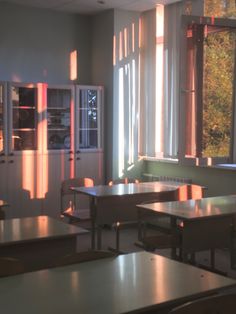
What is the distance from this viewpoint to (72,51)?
7320 millimetres

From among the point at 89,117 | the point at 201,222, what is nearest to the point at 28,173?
the point at 89,117

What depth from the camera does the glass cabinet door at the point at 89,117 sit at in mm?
7004

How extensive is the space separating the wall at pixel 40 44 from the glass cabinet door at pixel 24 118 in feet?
1.36

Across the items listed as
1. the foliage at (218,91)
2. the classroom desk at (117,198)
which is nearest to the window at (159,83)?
the foliage at (218,91)

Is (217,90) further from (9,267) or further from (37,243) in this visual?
(9,267)

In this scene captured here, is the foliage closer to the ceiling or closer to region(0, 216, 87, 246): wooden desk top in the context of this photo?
the ceiling

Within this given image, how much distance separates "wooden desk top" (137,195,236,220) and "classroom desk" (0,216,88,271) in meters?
0.98

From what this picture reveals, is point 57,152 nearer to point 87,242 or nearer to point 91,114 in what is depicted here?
point 91,114

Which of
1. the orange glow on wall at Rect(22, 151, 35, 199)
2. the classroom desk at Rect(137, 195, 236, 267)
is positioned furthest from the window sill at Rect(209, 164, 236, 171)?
the orange glow on wall at Rect(22, 151, 35, 199)

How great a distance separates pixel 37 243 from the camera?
311cm

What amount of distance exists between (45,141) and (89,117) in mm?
789

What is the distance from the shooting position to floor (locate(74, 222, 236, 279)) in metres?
5.21

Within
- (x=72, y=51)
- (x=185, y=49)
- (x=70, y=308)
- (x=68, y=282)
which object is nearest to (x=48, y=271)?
(x=68, y=282)

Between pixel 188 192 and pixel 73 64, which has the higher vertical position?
pixel 73 64
